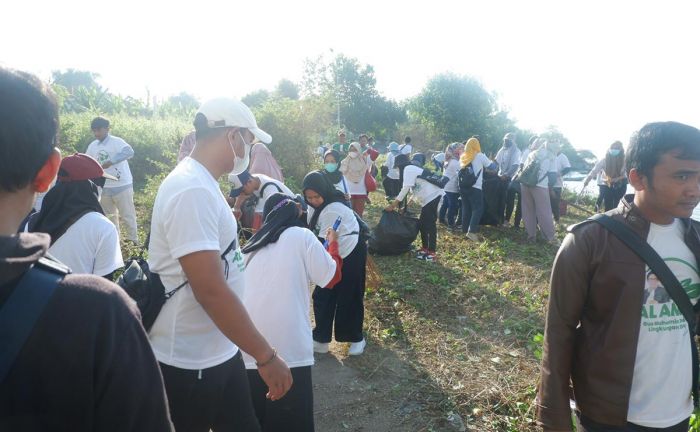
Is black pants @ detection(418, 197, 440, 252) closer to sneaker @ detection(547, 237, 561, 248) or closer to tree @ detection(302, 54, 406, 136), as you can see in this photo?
sneaker @ detection(547, 237, 561, 248)

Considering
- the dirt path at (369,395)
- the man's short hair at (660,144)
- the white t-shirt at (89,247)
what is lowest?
the dirt path at (369,395)

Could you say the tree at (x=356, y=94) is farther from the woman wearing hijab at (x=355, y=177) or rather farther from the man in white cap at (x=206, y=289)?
the man in white cap at (x=206, y=289)

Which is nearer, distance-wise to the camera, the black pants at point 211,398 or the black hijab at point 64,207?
the black pants at point 211,398

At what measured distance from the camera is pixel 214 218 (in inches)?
75.1

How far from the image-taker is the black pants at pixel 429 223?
7859 mm

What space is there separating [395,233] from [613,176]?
476cm

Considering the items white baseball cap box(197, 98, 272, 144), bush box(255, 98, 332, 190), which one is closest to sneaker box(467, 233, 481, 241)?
bush box(255, 98, 332, 190)

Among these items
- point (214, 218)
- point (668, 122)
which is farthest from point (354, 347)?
point (668, 122)

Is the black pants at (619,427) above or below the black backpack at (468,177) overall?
below

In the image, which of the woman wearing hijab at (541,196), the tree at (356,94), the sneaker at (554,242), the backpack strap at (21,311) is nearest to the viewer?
the backpack strap at (21,311)

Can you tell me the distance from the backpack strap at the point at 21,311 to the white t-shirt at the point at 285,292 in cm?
179

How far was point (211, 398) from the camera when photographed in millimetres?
2115

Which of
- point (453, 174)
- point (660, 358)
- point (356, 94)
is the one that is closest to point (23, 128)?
point (660, 358)

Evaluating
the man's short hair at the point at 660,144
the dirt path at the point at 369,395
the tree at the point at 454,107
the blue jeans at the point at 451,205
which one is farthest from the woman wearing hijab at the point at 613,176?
the tree at the point at 454,107
